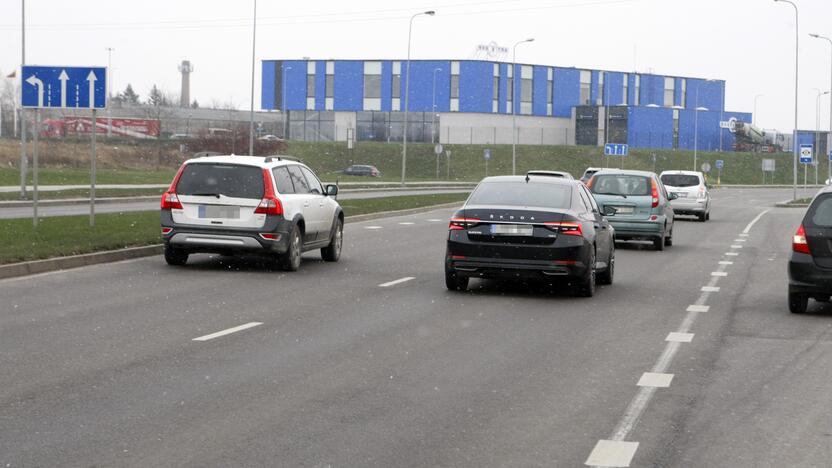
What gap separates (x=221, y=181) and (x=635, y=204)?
9890 millimetres

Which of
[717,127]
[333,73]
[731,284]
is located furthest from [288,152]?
[731,284]

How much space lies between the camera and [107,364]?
365 inches

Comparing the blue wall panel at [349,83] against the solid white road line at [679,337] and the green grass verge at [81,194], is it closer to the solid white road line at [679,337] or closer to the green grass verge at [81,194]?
the green grass verge at [81,194]

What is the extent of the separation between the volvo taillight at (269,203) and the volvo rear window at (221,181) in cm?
8

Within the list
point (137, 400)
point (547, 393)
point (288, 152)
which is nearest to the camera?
point (137, 400)

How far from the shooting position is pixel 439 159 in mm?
101250

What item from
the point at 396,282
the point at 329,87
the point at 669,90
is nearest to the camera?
the point at 396,282

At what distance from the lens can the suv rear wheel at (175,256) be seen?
17703 mm

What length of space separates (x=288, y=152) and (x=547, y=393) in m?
89.5

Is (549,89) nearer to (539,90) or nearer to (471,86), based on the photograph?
(539,90)

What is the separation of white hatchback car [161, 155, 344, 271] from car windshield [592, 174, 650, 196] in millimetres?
9076

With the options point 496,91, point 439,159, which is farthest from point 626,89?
point 439,159

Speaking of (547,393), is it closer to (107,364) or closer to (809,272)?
(107,364)

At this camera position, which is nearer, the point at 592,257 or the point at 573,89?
the point at 592,257
